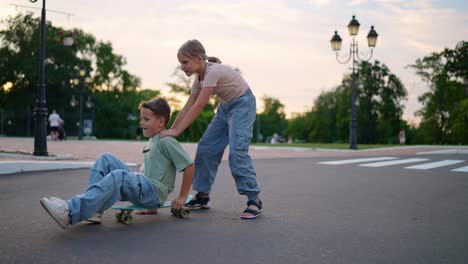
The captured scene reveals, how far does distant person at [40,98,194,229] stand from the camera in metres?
3.61

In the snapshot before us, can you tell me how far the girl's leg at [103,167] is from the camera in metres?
3.93

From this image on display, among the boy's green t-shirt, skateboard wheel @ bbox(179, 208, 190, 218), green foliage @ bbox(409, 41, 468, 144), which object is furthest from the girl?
green foliage @ bbox(409, 41, 468, 144)

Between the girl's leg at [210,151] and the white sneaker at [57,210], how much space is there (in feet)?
5.22

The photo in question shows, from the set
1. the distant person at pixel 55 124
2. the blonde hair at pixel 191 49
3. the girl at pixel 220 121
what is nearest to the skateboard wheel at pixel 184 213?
the girl at pixel 220 121

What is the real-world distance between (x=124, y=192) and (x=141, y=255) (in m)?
0.83

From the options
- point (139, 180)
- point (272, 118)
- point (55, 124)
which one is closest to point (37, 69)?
point (55, 124)

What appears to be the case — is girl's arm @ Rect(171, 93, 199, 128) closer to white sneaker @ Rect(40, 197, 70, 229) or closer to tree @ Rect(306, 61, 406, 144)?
white sneaker @ Rect(40, 197, 70, 229)

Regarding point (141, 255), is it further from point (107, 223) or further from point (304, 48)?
point (304, 48)

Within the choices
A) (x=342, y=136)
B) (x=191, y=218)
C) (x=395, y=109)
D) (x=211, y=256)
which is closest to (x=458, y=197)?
(x=191, y=218)

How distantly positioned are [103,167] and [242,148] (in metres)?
1.23

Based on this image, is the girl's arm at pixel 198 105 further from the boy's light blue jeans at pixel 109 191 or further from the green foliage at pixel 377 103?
the green foliage at pixel 377 103

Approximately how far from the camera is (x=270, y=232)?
3928mm

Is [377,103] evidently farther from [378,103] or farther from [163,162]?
[163,162]

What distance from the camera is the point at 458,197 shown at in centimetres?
627
